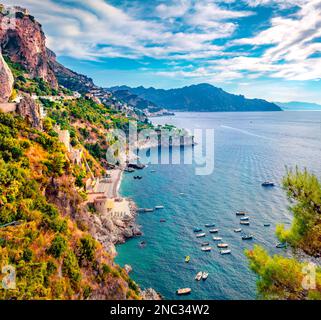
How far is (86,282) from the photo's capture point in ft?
72.1

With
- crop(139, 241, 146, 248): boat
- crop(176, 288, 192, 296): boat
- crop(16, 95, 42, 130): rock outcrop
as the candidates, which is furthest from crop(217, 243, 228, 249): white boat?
crop(16, 95, 42, 130): rock outcrop

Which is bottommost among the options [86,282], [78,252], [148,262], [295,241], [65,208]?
[148,262]

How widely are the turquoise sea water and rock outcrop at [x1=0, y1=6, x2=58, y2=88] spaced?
155 feet

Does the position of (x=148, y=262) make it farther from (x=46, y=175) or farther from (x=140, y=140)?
(x=140, y=140)

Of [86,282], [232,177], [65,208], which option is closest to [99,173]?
[232,177]

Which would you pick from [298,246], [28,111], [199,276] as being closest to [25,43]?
[28,111]

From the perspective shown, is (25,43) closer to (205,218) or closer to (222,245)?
(205,218)

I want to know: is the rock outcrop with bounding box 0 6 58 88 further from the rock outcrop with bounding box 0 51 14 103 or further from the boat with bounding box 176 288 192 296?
the boat with bounding box 176 288 192 296

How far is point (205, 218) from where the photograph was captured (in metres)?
44.5

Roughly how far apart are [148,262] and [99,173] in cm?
3259

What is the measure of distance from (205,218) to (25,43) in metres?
73.0

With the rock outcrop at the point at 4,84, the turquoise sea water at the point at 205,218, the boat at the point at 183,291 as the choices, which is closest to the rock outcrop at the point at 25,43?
the turquoise sea water at the point at 205,218

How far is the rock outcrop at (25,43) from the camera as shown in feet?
261

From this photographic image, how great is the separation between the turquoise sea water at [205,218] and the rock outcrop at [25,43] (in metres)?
47.3
